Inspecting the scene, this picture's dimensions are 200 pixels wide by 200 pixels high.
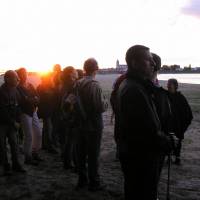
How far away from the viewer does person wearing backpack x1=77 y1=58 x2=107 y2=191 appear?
6.55 meters

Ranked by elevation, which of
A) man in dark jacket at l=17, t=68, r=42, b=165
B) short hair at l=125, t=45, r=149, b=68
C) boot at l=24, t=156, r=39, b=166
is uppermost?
short hair at l=125, t=45, r=149, b=68

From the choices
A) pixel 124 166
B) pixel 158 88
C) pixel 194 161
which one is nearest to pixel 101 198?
pixel 124 166

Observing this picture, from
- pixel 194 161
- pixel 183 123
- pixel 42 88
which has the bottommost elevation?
pixel 194 161

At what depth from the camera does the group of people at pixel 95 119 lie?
4.14 metres

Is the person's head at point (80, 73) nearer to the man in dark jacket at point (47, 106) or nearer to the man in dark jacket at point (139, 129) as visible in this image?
the man in dark jacket at point (47, 106)

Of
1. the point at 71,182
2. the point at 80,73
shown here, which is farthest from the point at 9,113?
the point at 80,73

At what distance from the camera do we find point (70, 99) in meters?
7.05

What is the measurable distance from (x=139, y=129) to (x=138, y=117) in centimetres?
12

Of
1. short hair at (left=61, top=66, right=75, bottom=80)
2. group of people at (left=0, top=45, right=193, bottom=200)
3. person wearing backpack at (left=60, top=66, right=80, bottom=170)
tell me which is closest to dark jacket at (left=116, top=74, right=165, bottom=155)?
group of people at (left=0, top=45, right=193, bottom=200)

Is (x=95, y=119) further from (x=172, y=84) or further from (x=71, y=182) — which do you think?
(x=172, y=84)

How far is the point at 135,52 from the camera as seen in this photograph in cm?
430

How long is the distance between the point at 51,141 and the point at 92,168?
3.31 meters

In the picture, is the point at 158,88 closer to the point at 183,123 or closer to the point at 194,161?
the point at 183,123

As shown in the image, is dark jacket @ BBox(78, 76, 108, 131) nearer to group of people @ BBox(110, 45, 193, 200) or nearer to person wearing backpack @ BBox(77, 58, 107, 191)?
person wearing backpack @ BBox(77, 58, 107, 191)
